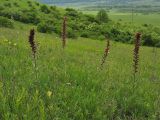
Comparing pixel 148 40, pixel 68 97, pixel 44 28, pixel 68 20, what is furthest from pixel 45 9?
pixel 68 97

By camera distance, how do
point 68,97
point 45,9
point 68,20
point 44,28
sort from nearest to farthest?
point 68,97
point 44,28
point 68,20
point 45,9

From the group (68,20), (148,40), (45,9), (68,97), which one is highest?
(68,97)

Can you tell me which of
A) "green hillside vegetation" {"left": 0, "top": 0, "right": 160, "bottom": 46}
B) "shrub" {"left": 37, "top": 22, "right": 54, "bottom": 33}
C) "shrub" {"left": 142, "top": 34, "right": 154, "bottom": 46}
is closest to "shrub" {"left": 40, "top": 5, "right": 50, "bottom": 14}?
"green hillside vegetation" {"left": 0, "top": 0, "right": 160, "bottom": 46}

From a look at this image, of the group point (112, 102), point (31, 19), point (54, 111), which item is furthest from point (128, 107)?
point (31, 19)

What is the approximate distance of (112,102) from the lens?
21.3ft

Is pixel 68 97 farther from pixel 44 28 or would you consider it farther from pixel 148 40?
pixel 148 40

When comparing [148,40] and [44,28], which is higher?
[44,28]

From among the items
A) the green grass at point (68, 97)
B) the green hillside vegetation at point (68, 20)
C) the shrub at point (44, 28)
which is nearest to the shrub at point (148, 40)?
the green hillside vegetation at point (68, 20)

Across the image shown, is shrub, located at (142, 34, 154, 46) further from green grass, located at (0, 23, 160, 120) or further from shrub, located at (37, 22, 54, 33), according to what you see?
green grass, located at (0, 23, 160, 120)

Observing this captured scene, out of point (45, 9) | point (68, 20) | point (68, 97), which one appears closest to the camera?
point (68, 97)

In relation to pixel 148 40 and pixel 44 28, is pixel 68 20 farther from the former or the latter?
pixel 44 28

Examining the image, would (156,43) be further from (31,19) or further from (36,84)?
(36,84)

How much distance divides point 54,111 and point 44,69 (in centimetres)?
295

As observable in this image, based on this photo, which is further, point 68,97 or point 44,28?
point 44,28
